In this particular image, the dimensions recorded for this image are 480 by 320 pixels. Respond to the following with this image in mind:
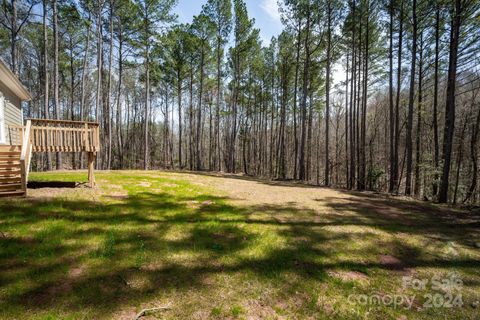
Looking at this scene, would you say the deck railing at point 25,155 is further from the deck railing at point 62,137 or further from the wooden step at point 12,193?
the deck railing at point 62,137

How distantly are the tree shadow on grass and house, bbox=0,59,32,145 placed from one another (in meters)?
6.88

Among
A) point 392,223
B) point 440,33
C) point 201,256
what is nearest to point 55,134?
point 201,256

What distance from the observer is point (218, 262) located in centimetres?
376

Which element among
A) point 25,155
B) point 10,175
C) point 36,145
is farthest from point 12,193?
point 36,145

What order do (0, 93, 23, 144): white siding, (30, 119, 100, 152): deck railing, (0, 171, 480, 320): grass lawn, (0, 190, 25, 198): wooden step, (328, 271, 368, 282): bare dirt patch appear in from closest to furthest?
1. (0, 171, 480, 320): grass lawn
2. (328, 271, 368, 282): bare dirt patch
3. (0, 190, 25, 198): wooden step
4. (30, 119, 100, 152): deck railing
5. (0, 93, 23, 144): white siding

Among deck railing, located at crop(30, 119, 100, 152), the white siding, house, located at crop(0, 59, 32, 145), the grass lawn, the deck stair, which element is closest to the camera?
the grass lawn

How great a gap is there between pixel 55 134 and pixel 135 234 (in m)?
4.78

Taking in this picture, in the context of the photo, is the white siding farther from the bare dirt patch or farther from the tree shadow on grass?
the bare dirt patch

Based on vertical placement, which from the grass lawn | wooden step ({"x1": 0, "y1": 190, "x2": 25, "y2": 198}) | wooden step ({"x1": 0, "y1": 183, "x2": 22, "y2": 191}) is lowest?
the grass lawn

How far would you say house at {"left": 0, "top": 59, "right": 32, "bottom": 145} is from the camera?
29.3 ft

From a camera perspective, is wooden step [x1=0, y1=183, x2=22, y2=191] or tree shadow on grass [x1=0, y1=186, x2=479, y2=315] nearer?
tree shadow on grass [x1=0, y1=186, x2=479, y2=315]

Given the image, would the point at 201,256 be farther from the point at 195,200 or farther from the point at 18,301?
the point at 195,200

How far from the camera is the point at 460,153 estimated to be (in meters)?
14.4

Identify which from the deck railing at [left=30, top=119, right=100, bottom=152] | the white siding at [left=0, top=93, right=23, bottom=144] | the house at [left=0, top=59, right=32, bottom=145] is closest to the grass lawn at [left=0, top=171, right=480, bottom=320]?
the deck railing at [left=30, top=119, right=100, bottom=152]
